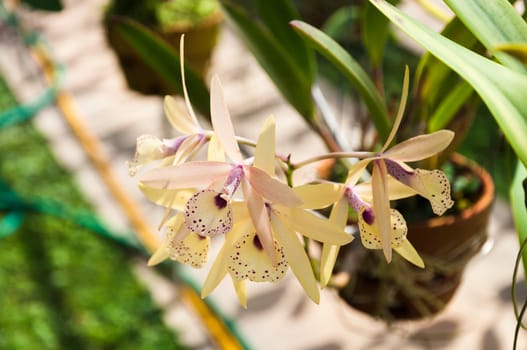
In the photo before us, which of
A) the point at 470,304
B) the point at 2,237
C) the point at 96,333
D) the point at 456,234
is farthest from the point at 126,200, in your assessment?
the point at 456,234

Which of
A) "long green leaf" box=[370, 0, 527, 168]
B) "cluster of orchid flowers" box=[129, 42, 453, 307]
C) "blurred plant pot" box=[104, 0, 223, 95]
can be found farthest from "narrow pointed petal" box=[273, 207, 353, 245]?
"blurred plant pot" box=[104, 0, 223, 95]

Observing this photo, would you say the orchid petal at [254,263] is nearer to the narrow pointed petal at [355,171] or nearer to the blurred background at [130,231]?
the narrow pointed petal at [355,171]

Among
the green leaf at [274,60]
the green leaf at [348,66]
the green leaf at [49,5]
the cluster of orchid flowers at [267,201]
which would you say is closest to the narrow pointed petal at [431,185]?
the cluster of orchid flowers at [267,201]

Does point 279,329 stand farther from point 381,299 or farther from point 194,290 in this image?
point 381,299

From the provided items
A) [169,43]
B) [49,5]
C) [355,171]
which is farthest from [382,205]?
[169,43]

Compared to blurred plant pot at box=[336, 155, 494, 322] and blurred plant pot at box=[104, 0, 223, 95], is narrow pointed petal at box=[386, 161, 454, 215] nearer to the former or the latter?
blurred plant pot at box=[336, 155, 494, 322]

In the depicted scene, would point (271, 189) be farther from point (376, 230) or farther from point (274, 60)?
point (274, 60)
